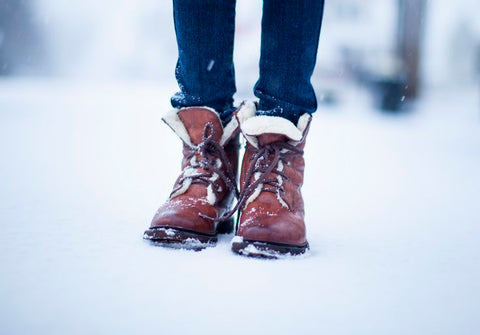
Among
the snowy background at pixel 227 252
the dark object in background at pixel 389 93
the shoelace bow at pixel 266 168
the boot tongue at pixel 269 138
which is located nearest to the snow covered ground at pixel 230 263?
the snowy background at pixel 227 252

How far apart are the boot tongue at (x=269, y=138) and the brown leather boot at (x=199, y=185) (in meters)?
0.08

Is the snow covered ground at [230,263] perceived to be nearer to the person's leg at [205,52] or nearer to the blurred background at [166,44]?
the person's leg at [205,52]

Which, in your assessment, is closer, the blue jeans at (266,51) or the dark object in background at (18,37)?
the blue jeans at (266,51)

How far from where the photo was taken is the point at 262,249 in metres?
0.76

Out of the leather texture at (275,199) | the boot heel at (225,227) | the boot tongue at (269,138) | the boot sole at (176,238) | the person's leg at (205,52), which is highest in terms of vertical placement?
the person's leg at (205,52)

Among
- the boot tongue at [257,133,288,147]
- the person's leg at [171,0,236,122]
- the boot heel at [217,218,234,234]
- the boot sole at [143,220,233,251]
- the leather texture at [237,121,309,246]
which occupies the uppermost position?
the person's leg at [171,0,236,122]

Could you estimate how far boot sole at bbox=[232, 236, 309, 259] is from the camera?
2.48 ft

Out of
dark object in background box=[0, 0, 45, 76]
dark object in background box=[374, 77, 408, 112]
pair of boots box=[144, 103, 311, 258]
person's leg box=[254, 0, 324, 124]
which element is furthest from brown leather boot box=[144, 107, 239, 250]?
dark object in background box=[0, 0, 45, 76]

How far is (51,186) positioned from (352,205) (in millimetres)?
884

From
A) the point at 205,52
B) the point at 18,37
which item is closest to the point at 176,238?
the point at 205,52

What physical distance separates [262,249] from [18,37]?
60.1ft

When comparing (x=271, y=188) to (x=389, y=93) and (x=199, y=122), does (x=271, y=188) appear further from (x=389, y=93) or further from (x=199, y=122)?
(x=389, y=93)

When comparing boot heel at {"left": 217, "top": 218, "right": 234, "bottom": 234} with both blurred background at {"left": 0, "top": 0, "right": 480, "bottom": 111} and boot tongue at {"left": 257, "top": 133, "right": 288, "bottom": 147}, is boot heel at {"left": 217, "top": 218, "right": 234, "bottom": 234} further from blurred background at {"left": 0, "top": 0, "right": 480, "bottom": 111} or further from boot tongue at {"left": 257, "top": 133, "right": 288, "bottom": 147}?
blurred background at {"left": 0, "top": 0, "right": 480, "bottom": 111}

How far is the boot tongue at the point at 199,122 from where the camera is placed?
2.92 feet
